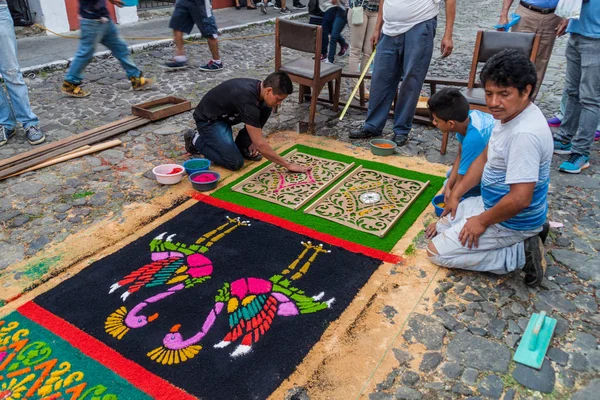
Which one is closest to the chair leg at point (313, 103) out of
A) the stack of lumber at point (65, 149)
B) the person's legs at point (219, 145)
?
the person's legs at point (219, 145)

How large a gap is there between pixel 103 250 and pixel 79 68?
11.0ft

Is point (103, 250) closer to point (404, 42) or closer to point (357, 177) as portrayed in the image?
point (357, 177)

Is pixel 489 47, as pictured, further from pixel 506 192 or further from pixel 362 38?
pixel 506 192

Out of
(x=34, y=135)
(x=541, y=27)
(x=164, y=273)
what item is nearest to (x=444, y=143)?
(x=541, y=27)

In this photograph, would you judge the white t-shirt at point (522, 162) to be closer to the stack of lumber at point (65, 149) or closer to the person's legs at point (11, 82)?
the stack of lumber at point (65, 149)

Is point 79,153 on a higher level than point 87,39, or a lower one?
lower

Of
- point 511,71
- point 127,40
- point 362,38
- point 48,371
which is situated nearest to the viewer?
point 48,371

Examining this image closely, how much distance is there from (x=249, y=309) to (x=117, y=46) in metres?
4.44

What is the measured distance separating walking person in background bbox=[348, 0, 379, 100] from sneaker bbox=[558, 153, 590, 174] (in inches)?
99.7

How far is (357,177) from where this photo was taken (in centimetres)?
421

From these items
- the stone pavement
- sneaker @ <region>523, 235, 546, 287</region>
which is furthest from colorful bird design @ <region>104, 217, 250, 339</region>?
sneaker @ <region>523, 235, 546, 287</region>

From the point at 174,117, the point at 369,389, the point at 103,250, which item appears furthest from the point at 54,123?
the point at 369,389

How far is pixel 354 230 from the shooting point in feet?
11.3

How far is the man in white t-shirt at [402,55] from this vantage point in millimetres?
4398
